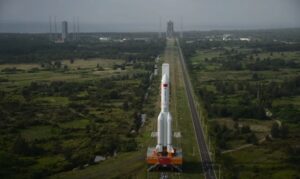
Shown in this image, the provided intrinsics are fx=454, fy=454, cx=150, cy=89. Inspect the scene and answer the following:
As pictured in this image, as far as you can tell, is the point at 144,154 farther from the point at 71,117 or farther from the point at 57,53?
the point at 57,53

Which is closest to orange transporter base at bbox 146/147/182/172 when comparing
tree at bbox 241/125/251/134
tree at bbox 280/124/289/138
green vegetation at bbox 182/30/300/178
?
green vegetation at bbox 182/30/300/178

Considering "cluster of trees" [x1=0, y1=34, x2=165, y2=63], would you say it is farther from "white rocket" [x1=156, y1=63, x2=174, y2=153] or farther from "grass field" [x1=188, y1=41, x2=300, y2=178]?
"white rocket" [x1=156, y1=63, x2=174, y2=153]

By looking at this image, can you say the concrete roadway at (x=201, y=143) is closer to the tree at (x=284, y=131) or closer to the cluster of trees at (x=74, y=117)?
the cluster of trees at (x=74, y=117)

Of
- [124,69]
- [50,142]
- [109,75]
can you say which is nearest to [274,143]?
[50,142]

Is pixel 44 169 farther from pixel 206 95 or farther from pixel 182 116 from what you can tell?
pixel 206 95

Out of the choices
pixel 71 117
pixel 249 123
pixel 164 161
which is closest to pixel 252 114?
pixel 249 123
